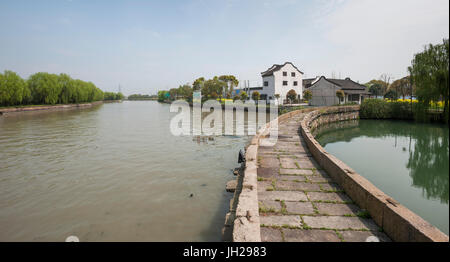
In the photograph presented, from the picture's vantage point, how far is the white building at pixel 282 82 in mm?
41750

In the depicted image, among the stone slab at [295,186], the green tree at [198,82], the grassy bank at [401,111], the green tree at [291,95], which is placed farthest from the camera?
the green tree at [198,82]

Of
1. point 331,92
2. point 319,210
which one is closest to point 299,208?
point 319,210

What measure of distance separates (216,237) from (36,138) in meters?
15.8

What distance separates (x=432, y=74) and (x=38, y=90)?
6024cm

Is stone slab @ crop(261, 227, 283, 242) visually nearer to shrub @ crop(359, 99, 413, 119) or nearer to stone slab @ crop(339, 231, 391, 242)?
stone slab @ crop(339, 231, 391, 242)

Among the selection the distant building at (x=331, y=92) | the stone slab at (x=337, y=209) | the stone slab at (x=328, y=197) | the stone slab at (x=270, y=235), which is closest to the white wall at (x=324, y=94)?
the distant building at (x=331, y=92)

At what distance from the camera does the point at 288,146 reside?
9.06 metres

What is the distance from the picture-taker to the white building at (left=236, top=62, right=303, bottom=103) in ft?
137

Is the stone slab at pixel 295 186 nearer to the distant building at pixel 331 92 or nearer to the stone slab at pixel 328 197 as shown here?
the stone slab at pixel 328 197

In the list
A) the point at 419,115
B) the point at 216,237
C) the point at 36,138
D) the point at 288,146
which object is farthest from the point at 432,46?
the point at 36,138

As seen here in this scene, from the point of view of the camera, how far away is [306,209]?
3996 mm

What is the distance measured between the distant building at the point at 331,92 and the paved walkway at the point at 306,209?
121 ft
